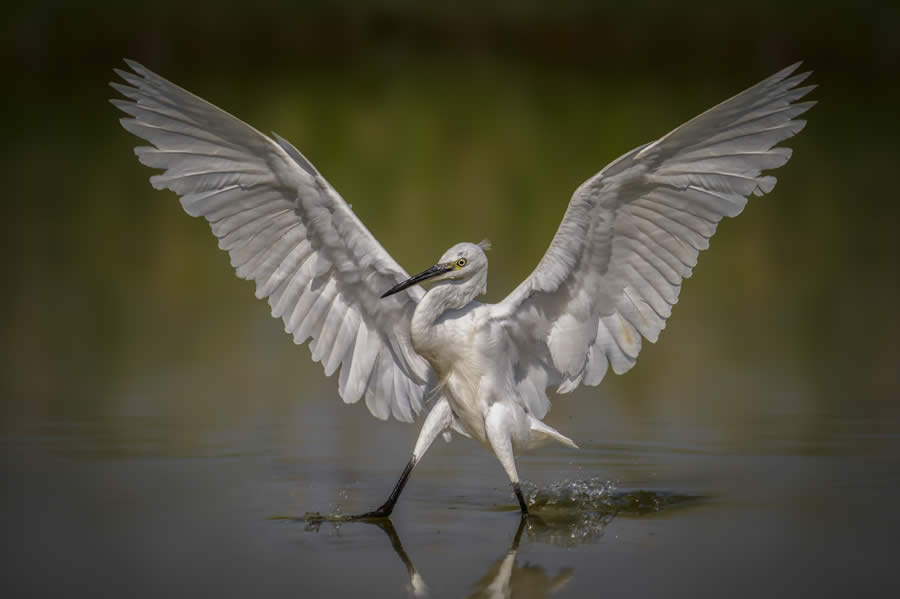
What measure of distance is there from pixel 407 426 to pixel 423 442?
2.16 metres

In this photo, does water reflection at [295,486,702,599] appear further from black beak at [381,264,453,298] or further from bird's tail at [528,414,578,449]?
black beak at [381,264,453,298]

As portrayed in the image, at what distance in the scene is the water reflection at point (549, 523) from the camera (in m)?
7.70

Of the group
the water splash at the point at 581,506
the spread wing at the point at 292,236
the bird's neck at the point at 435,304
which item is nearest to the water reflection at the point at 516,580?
the water splash at the point at 581,506

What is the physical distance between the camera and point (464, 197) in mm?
21500

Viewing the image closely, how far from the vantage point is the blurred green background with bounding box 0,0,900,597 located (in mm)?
8281

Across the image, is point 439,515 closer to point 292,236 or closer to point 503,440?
point 503,440

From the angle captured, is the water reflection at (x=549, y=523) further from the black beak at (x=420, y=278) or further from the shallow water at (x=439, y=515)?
the black beak at (x=420, y=278)

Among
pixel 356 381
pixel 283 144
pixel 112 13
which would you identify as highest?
pixel 112 13

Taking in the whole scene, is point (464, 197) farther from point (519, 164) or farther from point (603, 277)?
point (603, 277)

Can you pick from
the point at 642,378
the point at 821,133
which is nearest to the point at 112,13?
the point at 821,133

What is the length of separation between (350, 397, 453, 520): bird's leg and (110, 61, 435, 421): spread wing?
413 millimetres

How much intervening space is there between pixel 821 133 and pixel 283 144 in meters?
20.1

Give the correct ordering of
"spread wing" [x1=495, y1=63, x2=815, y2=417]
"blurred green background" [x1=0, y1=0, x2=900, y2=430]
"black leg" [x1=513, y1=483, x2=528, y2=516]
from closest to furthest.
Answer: "spread wing" [x1=495, y1=63, x2=815, y2=417], "black leg" [x1=513, y1=483, x2=528, y2=516], "blurred green background" [x1=0, y1=0, x2=900, y2=430]

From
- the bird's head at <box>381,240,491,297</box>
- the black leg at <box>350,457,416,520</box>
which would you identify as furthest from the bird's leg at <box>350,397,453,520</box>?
the bird's head at <box>381,240,491,297</box>
